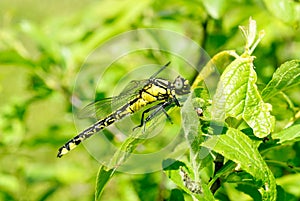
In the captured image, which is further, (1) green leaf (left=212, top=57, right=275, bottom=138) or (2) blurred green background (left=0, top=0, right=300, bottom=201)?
(2) blurred green background (left=0, top=0, right=300, bottom=201)

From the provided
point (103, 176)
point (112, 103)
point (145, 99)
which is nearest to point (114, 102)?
point (112, 103)

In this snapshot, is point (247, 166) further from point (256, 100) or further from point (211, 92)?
point (211, 92)

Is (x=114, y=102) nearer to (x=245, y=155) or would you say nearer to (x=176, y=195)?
(x=176, y=195)

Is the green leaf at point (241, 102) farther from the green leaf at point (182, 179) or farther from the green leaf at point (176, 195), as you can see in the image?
the green leaf at point (176, 195)

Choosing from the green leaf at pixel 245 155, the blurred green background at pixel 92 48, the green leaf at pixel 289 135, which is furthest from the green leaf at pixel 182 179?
the blurred green background at pixel 92 48

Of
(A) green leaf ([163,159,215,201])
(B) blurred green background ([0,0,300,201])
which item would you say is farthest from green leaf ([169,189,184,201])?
(B) blurred green background ([0,0,300,201])

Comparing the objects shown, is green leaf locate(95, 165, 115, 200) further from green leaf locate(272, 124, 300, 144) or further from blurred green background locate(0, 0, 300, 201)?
blurred green background locate(0, 0, 300, 201)
